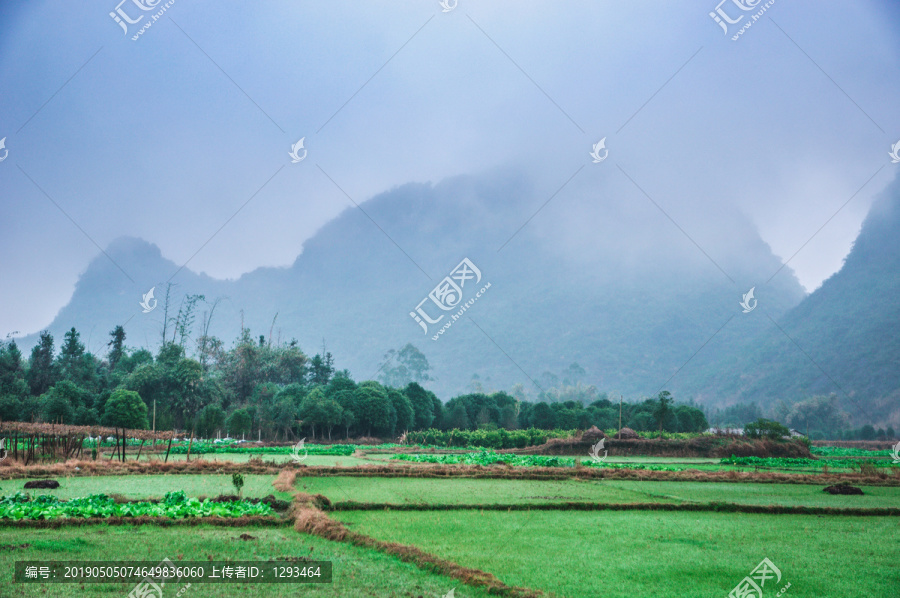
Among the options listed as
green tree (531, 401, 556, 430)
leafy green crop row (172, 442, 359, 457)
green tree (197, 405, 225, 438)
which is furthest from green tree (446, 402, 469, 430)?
green tree (197, 405, 225, 438)

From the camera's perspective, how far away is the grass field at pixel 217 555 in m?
7.90

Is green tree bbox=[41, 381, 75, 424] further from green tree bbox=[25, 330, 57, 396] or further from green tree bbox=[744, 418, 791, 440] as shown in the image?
green tree bbox=[744, 418, 791, 440]

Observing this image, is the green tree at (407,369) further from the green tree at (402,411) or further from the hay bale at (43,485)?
the hay bale at (43,485)

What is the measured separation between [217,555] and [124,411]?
3105 centimetres

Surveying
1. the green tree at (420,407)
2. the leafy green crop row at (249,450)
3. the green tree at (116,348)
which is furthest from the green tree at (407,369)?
the leafy green crop row at (249,450)

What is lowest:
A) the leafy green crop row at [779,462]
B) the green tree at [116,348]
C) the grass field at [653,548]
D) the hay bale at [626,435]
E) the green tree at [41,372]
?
the leafy green crop row at [779,462]

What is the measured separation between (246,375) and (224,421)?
35281 millimetres

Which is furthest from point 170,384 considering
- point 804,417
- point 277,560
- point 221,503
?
point 804,417

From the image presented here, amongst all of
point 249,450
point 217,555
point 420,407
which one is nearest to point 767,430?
point 420,407

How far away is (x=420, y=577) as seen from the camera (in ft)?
29.8

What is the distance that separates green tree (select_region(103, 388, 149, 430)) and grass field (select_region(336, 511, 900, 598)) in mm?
27109

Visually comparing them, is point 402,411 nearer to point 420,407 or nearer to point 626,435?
point 420,407

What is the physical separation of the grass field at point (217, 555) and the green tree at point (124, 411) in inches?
1073

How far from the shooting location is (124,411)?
36.1 m
